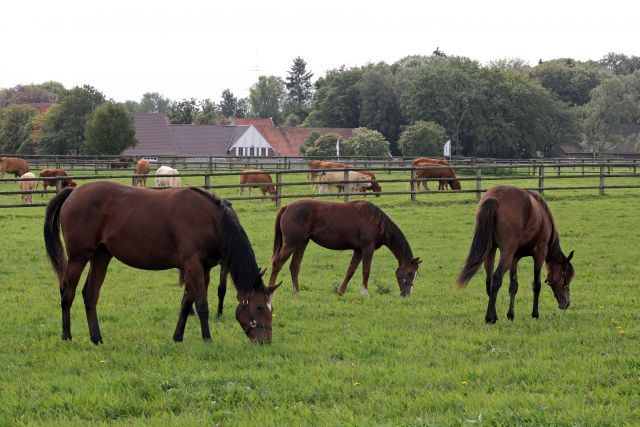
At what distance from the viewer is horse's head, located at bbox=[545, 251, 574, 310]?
9383 millimetres

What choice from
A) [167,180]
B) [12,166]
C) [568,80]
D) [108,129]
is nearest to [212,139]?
[108,129]

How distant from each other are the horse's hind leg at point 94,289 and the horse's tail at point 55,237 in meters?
0.29

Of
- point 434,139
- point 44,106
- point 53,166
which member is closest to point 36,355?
point 53,166

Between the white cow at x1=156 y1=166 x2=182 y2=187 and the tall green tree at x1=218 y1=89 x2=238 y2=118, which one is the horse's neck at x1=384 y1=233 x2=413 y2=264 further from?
the tall green tree at x1=218 y1=89 x2=238 y2=118

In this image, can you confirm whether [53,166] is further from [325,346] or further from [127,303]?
[325,346]

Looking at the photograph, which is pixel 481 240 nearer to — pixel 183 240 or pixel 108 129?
pixel 183 240

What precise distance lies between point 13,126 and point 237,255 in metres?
68.9

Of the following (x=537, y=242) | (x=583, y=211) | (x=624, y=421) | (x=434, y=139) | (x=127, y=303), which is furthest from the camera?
(x=434, y=139)

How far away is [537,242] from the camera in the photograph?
360 inches

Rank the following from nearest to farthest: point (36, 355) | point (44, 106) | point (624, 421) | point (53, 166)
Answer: point (624, 421) < point (36, 355) < point (53, 166) < point (44, 106)

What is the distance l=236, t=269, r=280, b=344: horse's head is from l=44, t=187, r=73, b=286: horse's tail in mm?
1886

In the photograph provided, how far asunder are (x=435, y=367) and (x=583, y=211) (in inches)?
625

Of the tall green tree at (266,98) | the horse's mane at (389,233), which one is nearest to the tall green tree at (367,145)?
the horse's mane at (389,233)

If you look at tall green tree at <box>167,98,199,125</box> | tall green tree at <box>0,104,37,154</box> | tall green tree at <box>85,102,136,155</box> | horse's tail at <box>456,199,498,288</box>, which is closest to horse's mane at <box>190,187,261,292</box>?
horse's tail at <box>456,199,498,288</box>
